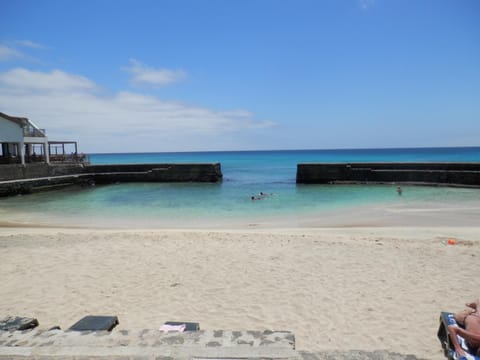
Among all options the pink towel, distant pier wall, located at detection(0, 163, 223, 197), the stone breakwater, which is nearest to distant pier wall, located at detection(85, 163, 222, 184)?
distant pier wall, located at detection(0, 163, 223, 197)

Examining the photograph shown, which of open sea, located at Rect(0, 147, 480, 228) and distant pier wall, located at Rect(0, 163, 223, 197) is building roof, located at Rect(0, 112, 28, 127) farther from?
open sea, located at Rect(0, 147, 480, 228)

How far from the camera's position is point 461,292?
4.76m

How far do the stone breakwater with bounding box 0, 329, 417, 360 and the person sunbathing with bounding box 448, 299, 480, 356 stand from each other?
0.44 m

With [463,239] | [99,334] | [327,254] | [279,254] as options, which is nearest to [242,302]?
[99,334]

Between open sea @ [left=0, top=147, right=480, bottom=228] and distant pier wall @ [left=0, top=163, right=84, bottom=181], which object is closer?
open sea @ [left=0, top=147, right=480, bottom=228]

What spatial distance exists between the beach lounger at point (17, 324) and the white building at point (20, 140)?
25983 mm

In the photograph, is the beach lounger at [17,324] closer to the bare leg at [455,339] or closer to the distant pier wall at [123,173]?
the bare leg at [455,339]

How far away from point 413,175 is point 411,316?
21.3 meters

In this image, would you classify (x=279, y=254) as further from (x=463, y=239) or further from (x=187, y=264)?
(x=463, y=239)

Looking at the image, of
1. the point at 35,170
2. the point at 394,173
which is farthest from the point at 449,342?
the point at 35,170

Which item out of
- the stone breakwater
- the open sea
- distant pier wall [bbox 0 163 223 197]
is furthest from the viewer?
distant pier wall [bbox 0 163 223 197]

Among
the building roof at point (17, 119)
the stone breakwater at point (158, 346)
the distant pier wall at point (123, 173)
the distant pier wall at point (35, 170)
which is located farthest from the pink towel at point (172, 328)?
the building roof at point (17, 119)

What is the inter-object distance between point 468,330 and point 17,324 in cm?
444

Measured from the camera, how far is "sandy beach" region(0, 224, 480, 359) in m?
3.99
